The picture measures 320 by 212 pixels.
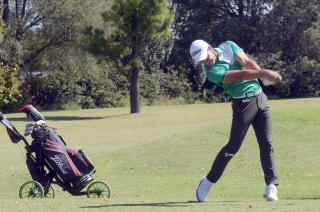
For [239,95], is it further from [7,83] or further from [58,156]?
[7,83]

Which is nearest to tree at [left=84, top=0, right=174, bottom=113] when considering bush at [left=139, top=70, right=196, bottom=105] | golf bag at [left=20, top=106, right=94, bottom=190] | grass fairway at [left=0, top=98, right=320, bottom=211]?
bush at [left=139, top=70, right=196, bottom=105]

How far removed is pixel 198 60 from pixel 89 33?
30.8 meters

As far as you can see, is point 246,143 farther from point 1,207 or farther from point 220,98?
point 220,98

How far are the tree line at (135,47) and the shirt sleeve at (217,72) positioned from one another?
96.4 ft

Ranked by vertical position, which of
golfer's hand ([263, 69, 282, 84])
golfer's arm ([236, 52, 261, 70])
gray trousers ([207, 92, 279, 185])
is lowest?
gray trousers ([207, 92, 279, 185])

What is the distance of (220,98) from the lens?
53250mm

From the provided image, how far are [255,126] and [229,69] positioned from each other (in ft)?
2.48

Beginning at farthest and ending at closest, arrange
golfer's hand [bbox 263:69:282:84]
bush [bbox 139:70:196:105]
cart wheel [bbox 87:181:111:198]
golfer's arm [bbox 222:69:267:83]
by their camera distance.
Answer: bush [bbox 139:70:196:105], cart wheel [bbox 87:181:111:198], golfer's arm [bbox 222:69:267:83], golfer's hand [bbox 263:69:282:84]

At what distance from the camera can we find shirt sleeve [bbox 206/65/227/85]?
9000mm

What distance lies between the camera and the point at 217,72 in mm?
9039

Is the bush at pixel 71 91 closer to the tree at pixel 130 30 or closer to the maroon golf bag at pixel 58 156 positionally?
the tree at pixel 130 30

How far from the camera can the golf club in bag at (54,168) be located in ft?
38.3

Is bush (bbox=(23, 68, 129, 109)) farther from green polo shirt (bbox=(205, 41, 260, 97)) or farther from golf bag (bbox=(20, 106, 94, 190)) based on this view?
green polo shirt (bbox=(205, 41, 260, 97))

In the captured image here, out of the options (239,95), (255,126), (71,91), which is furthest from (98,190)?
(71,91)
